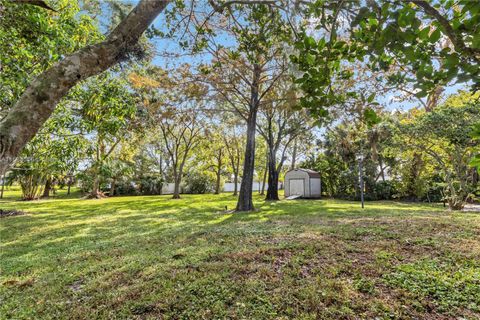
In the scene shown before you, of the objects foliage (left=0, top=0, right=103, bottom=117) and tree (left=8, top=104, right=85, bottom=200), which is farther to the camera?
tree (left=8, top=104, right=85, bottom=200)

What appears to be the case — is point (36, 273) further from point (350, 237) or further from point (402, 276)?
point (350, 237)

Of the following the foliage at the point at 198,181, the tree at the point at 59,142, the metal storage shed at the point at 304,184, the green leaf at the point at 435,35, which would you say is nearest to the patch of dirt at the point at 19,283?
the tree at the point at 59,142

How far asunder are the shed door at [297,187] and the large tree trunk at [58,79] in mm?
19273

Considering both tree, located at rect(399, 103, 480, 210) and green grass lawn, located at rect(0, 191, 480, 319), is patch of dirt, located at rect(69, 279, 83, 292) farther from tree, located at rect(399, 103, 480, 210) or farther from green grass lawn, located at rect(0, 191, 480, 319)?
tree, located at rect(399, 103, 480, 210)

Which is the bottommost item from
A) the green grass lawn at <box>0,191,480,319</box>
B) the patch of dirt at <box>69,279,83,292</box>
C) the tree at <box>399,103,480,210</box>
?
the patch of dirt at <box>69,279,83,292</box>

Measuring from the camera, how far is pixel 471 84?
4.53 feet

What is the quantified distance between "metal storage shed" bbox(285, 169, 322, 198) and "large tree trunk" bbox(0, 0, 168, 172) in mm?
19204

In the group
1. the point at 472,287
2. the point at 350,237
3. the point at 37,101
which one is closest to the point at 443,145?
the point at 350,237

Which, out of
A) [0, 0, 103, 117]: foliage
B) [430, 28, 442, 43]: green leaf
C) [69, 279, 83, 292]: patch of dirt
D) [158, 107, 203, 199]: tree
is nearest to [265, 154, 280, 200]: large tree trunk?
[158, 107, 203, 199]: tree

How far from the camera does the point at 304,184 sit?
20.0 meters

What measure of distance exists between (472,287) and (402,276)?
631mm

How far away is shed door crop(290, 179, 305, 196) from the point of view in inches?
790

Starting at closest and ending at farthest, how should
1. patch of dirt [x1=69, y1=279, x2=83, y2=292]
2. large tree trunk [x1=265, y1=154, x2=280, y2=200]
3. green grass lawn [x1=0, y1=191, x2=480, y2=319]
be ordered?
green grass lawn [x1=0, y1=191, x2=480, y2=319], patch of dirt [x1=69, y1=279, x2=83, y2=292], large tree trunk [x1=265, y1=154, x2=280, y2=200]

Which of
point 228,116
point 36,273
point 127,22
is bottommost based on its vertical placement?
point 36,273
